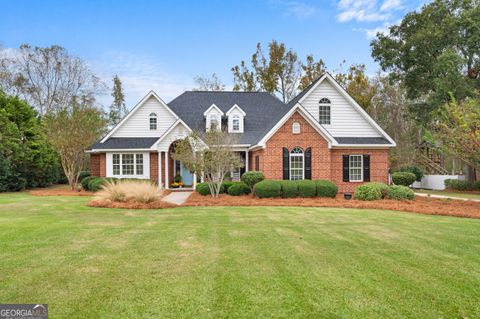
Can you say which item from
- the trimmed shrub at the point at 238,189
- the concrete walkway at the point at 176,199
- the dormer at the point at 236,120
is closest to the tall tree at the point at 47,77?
the dormer at the point at 236,120

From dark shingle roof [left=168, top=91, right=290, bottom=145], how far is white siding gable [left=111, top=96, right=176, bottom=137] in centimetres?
168

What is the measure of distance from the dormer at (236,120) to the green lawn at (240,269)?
15282 mm

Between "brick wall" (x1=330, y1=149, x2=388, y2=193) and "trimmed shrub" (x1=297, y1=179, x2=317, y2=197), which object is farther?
"brick wall" (x1=330, y1=149, x2=388, y2=193)

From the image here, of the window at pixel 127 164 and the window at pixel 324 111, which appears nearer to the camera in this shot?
the window at pixel 324 111

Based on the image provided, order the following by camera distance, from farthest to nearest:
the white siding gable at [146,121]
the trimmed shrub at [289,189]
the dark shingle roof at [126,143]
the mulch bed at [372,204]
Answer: the white siding gable at [146,121] → the dark shingle roof at [126,143] → the trimmed shrub at [289,189] → the mulch bed at [372,204]

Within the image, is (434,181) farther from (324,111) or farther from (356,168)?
(324,111)

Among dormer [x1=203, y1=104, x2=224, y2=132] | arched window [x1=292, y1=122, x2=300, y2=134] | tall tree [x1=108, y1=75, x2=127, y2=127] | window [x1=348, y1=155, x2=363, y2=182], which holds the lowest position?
window [x1=348, y1=155, x2=363, y2=182]

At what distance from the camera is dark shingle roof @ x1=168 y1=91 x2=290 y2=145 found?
25.8m

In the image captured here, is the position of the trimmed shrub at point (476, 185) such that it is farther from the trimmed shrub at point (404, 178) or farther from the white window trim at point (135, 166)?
the white window trim at point (135, 166)

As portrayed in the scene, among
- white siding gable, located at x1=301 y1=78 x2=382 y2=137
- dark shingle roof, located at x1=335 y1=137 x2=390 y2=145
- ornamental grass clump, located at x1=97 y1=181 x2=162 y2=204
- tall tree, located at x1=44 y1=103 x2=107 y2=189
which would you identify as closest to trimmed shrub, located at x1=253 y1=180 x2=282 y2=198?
ornamental grass clump, located at x1=97 y1=181 x2=162 y2=204

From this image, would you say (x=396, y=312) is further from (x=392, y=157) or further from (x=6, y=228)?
(x=392, y=157)

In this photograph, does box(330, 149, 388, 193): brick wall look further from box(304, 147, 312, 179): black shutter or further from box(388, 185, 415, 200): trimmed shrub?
box(388, 185, 415, 200): trimmed shrub

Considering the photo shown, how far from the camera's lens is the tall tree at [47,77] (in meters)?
38.3

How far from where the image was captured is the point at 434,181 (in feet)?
96.1
